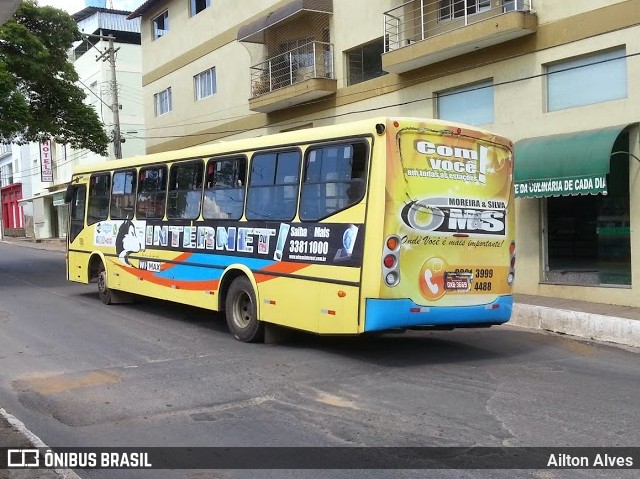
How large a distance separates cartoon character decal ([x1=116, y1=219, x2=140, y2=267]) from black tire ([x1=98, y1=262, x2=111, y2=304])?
38.0 inches

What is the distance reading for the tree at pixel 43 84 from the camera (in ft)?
65.9

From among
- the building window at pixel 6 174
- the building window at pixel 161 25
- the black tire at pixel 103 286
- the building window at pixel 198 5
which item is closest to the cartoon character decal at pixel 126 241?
the black tire at pixel 103 286

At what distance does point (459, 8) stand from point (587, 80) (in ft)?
13.7

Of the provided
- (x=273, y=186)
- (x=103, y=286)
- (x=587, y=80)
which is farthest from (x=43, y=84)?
(x=587, y=80)

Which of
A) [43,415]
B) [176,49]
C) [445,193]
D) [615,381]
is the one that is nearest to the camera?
[43,415]

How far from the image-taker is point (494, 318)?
8367 mm

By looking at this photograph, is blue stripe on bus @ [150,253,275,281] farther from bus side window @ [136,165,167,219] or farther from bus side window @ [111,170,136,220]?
bus side window @ [111,170,136,220]

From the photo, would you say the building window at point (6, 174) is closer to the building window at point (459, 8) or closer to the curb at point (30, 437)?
the building window at point (459, 8)

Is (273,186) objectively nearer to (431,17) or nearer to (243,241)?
(243,241)

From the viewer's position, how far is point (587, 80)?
1288cm

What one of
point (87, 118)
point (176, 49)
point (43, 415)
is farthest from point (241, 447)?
point (176, 49)

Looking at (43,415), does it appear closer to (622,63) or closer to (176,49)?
(622,63)

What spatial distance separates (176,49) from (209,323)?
1989 centimetres

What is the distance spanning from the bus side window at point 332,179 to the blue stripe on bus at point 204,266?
1.15m
